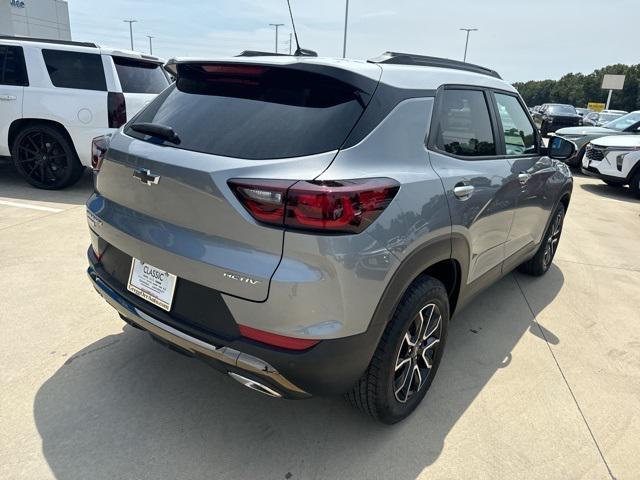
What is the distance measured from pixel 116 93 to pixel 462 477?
6.12 m

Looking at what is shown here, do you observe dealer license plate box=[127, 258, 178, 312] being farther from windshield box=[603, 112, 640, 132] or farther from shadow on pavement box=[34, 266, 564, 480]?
windshield box=[603, 112, 640, 132]

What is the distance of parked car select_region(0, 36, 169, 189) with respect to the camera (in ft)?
20.4

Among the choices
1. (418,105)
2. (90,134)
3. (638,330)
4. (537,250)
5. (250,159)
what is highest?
(418,105)

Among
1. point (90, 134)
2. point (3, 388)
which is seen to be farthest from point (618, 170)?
point (3, 388)

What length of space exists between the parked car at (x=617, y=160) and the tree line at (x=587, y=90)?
58.2m

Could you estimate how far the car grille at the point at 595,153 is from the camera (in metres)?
9.48

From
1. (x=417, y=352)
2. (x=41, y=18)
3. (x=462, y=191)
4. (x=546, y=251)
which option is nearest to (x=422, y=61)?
(x=462, y=191)

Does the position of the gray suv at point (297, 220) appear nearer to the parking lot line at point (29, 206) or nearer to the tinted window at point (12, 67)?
the parking lot line at point (29, 206)

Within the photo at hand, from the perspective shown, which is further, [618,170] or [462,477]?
[618,170]

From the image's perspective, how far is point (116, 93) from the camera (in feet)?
20.6

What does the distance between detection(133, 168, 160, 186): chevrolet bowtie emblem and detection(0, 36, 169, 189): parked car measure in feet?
15.6

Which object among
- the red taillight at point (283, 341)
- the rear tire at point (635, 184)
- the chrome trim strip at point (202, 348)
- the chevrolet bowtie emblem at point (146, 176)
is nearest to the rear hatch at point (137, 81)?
the chevrolet bowtie emblem at point (146, 176)

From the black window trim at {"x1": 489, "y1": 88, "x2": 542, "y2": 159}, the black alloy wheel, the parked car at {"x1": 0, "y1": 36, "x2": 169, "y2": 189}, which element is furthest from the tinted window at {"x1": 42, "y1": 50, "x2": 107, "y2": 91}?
the black alloy wheel

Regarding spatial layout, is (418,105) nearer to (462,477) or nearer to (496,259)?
(496,259)
